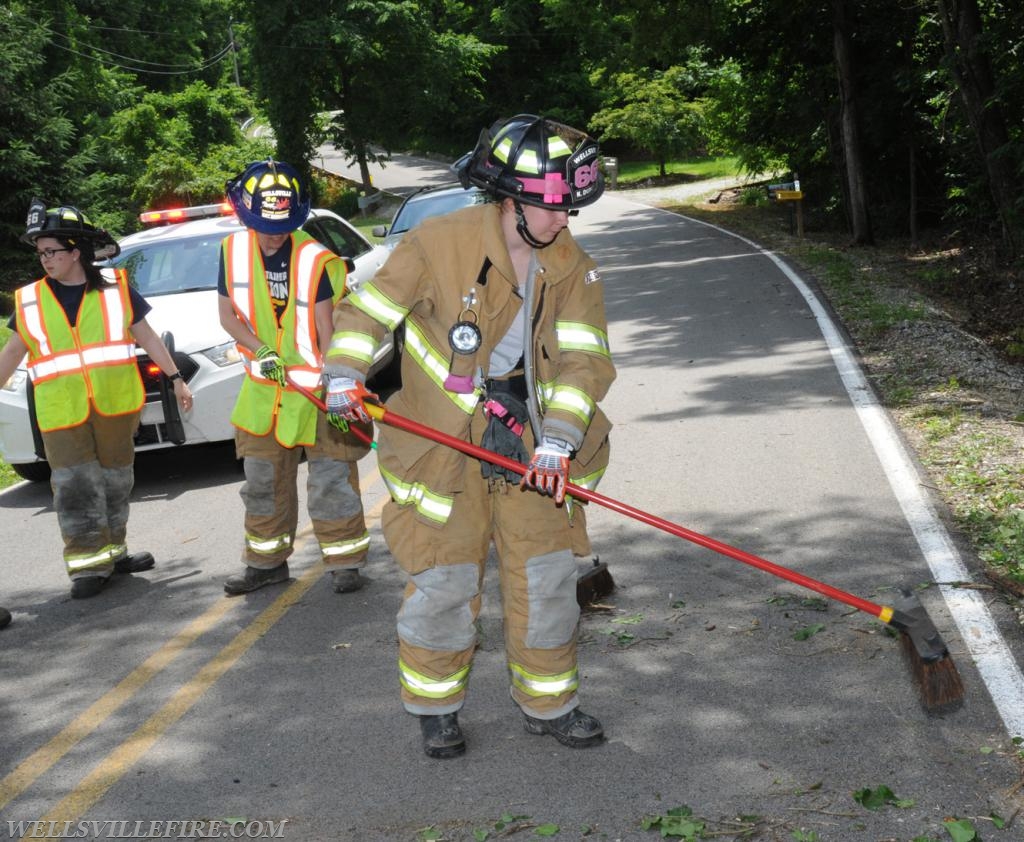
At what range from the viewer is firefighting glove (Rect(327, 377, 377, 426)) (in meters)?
4.16

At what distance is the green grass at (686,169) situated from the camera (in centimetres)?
4688

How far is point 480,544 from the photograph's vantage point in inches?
170

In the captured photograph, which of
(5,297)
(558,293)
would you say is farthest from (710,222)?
(558,293)

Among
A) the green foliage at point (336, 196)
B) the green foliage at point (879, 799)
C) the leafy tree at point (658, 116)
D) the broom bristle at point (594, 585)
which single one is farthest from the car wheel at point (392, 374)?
the green foliage at point (336, 196)

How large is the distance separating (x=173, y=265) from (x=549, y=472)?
21.2 feet

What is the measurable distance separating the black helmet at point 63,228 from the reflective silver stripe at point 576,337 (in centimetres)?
299

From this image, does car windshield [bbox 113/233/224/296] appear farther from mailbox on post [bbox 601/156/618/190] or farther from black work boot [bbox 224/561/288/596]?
mailbox on post [bbox 601/156/618/190]

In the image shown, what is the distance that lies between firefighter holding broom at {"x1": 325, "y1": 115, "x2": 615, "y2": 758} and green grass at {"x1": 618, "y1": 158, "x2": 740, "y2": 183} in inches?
1629

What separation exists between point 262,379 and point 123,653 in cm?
142

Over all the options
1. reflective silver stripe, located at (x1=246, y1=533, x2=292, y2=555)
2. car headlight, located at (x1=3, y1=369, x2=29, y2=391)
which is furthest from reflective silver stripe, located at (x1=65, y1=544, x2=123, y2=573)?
car headlight, located at (x1=3, y1=369, x2=29, y2=391)

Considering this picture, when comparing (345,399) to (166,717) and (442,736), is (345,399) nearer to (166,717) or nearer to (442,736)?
(442,736)

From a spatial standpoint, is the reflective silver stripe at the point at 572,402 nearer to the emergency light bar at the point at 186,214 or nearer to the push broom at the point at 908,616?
the push broom at the point at 908,616

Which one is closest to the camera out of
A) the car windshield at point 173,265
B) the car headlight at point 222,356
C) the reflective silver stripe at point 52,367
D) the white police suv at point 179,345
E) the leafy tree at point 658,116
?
the reflective silver stripe at point 52,367

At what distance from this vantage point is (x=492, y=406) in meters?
4.24
